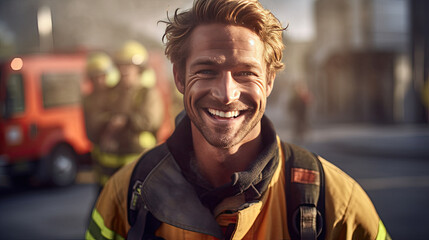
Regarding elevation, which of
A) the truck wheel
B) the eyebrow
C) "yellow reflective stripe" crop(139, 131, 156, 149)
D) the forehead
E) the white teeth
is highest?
the forehead

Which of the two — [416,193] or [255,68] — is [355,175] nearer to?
[416,193]

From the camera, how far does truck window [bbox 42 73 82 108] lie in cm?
834

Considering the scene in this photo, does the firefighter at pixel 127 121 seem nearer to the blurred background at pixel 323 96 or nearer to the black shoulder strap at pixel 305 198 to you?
the blurred background at pixel 323 96

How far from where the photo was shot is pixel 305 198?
153 cm

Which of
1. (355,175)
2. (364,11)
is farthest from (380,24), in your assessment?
(355,175)

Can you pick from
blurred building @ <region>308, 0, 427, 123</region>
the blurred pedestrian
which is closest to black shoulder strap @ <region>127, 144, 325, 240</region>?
the blurred pedestrian

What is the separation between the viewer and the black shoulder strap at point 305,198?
150 centimetres

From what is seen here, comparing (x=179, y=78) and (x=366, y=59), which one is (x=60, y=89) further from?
(x=366, y=59)

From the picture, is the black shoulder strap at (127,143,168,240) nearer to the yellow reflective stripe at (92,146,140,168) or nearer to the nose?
the nose

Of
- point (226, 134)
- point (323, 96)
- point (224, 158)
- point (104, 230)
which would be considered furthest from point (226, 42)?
point (323, 96)

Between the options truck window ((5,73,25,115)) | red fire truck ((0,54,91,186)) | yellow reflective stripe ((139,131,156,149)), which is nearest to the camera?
yellow reflective stripe ((139,131,156,149))

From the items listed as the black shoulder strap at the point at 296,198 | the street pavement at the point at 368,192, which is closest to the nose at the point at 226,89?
the black shoulder strap at the point at 296,198

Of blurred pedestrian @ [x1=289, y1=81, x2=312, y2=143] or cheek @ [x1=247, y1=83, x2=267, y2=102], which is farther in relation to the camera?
blurred pedestrian @ [x1=289, y1=81, x2=312, y2=143]

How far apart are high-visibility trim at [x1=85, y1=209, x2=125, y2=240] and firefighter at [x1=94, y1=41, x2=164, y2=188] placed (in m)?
2.31
